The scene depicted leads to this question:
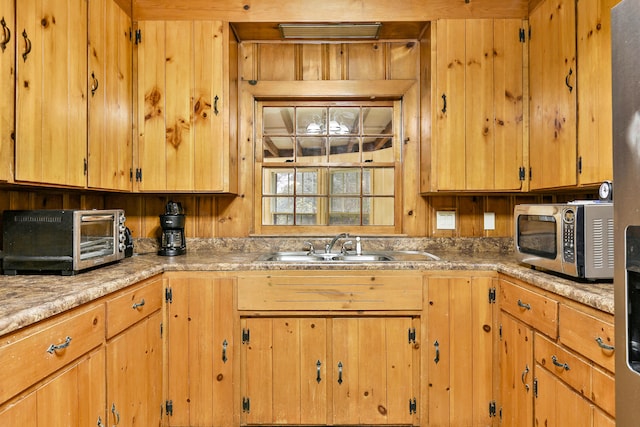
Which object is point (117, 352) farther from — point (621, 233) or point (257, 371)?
point (621, 233)

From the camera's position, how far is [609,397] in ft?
3.85

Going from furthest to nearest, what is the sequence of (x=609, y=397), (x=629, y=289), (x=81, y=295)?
(x=81, y=295)
(x=609, y=397)
(x=629, y=289)

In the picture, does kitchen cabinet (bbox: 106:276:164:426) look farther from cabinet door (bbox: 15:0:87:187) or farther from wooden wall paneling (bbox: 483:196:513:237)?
wooden wall paneling (bbox: 483:196:513:237)

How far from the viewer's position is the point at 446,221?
2.54 meters

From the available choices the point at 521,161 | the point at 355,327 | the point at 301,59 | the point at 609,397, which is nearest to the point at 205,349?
the point at 355,327

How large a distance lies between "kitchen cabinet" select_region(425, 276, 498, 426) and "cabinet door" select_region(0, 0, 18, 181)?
1.93 meters

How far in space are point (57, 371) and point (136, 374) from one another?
1.87 ft

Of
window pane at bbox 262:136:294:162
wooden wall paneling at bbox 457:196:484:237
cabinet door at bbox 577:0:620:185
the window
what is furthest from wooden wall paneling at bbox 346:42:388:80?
cabinet door at bbox 577:0:620:185

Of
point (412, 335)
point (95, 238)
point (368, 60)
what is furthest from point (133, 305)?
point (368, 60)

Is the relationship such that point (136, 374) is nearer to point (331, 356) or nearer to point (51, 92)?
point (331, 356)

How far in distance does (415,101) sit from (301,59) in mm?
838

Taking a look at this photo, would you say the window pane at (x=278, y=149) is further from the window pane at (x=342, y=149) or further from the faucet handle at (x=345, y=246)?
the faucet handle at (x=345, y=246)

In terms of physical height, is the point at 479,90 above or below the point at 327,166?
above

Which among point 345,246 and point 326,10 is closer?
point 326,10
